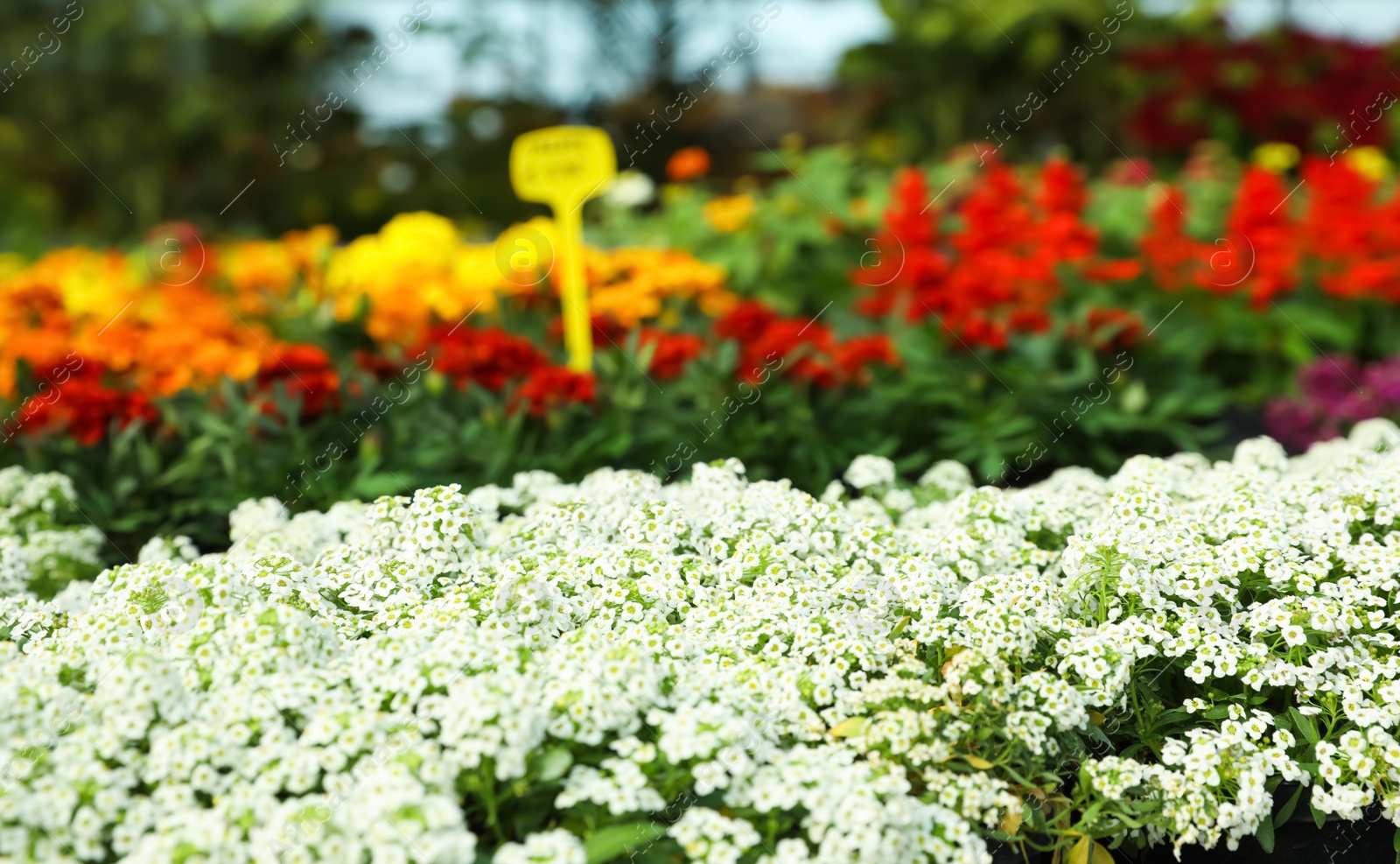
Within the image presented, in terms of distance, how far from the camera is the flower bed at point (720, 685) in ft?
5.32

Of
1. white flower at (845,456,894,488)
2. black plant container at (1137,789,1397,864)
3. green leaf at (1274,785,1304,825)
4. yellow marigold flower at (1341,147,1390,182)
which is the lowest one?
black plant container at (1137,789,1397,864)

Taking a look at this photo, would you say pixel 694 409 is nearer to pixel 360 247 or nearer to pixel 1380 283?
pixel 360 247

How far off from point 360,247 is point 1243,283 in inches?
157

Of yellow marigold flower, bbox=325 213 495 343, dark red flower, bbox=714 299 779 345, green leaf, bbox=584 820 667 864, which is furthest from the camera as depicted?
yellow marigold flower, bbox=325 213 495 343

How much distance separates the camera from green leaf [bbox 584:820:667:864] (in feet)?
5.18

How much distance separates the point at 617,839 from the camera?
5.22 feet

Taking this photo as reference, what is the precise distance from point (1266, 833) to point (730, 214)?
407 centimetres

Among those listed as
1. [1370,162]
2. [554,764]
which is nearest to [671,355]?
[554,764]

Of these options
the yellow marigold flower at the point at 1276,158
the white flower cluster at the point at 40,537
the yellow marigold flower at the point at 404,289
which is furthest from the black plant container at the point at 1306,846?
the yellow marigold flower at the point at 1276,158

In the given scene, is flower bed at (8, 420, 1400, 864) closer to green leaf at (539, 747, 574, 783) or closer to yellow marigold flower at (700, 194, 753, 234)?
green leaf at (539, 747, 574, 783)

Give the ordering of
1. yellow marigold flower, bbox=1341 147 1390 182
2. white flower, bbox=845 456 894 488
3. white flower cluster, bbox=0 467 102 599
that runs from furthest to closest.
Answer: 1. yellow marigold flower, bbox=1341 147 1390 182
2. white flower, bbox=845 456 894 488
3. white flower cluster, bbox=0 467 102 599

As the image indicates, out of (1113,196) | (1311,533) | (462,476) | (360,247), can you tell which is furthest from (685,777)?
(1113,196)

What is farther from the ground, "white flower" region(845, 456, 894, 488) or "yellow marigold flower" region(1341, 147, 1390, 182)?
"yellow marigold flower" region(1341, 147, 1390, 182)

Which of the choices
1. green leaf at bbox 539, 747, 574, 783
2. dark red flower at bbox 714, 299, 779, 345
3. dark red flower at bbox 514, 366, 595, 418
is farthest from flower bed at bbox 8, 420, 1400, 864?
dark red flower at bbox 714, 299, 779, 345
